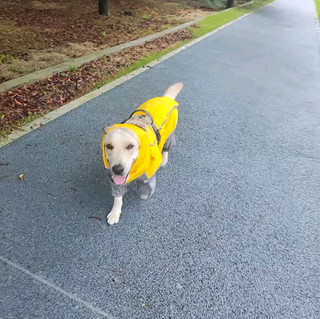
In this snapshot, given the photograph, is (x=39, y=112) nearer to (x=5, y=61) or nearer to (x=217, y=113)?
(x=5, y=61)

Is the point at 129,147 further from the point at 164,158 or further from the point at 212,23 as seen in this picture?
the point at 212,23

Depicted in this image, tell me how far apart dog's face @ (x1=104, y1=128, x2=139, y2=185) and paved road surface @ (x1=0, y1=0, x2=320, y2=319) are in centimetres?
65

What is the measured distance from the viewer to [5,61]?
5738 mm

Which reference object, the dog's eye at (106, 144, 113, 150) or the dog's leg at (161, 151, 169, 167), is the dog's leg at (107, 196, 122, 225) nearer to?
the dog's eye at (106, 144, 113, 150)

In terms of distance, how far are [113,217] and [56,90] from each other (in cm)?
299

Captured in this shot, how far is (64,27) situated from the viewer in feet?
28.0

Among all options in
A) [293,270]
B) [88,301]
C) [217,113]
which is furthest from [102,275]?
[217,113]

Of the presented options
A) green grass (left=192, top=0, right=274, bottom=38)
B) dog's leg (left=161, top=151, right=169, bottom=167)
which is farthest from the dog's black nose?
green grass (left=192, top=0, right=274, bottom=38)

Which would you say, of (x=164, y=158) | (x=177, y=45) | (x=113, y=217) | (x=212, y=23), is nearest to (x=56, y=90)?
(x=164, y=158)

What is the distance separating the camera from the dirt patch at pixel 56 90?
A: 410 centimetres

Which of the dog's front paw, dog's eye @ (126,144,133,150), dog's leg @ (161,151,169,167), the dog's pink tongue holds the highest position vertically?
dog's eye @ (126,144,133,150)

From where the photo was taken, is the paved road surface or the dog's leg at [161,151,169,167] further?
the dog's leg at [161,151,169,167]

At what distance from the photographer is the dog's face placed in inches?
89.2

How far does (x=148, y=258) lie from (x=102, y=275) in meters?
0.40
